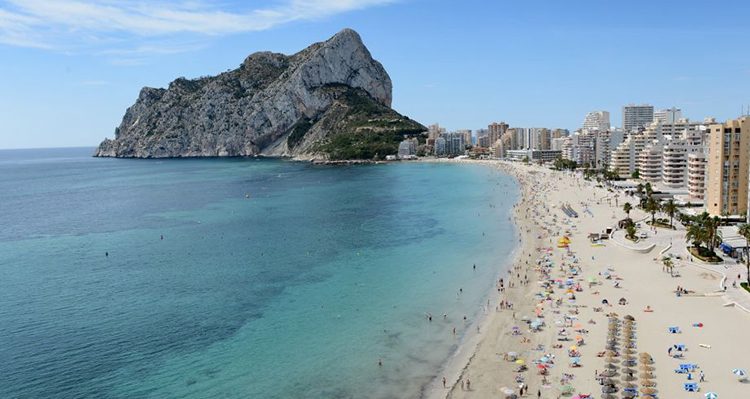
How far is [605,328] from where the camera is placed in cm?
3300

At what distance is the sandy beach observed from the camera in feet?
86.5

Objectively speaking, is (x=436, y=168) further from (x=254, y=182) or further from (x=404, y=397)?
(x=404, y=397)

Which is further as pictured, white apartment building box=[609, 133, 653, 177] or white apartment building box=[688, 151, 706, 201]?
white apartment building box=[609, 133, 653, 177]

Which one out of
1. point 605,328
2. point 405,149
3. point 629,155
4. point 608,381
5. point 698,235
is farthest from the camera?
point 405,149

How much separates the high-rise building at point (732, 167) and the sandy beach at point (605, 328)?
402 inches

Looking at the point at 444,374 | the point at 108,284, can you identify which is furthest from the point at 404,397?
the point at 108,284

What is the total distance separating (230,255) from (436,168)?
114 meters

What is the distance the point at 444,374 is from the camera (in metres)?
28.6

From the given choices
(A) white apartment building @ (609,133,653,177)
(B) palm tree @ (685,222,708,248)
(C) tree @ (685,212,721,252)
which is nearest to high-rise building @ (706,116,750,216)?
(C) tree @ (685,212,721,252)

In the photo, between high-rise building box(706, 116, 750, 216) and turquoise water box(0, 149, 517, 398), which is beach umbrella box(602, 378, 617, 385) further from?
high-rise building box(706, 116, 750, 216)

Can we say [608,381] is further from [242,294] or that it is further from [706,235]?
[242,294]

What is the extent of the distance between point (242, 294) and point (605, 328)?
2492 cm

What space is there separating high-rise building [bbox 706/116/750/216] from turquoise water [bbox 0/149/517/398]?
22582 millimetres

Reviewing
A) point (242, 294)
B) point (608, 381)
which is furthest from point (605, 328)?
point (242, 294)
